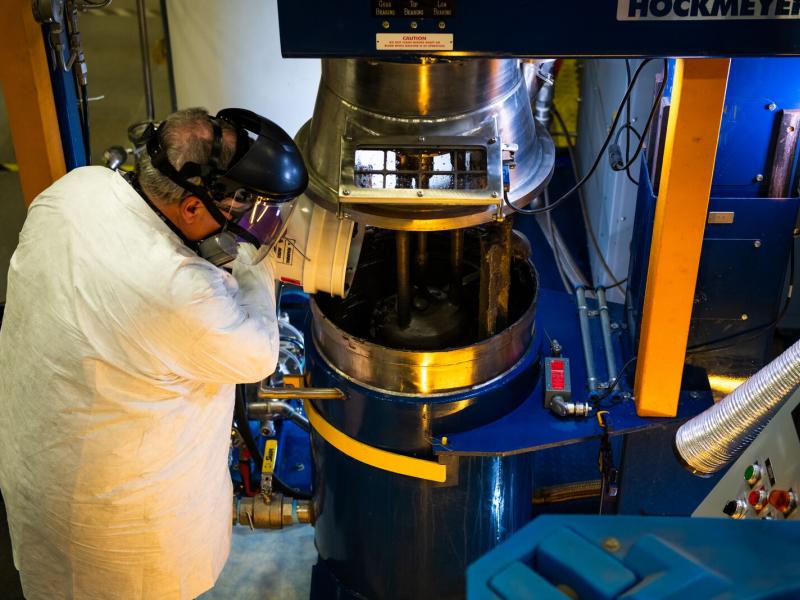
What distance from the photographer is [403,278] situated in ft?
8.08

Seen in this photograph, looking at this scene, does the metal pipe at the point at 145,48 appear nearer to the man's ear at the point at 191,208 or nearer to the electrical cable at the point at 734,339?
the man's ear at the point at 191,208

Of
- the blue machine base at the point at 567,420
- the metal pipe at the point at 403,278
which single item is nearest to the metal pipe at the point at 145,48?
the metal pipe at the point at 403,278

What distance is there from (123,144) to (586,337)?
352 centimetres

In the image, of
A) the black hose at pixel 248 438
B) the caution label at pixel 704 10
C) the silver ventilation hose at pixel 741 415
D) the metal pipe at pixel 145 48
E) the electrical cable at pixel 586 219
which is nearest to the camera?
the silver ventilation hose at pixel 741 415

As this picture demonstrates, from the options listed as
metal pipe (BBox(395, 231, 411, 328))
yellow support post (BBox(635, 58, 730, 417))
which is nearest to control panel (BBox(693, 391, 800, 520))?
yellow support post (BBox(635, 58, 730, 417))

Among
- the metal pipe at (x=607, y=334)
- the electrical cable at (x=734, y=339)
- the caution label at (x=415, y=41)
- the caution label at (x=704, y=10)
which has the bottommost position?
the metal pipe at (x=607, y=334)

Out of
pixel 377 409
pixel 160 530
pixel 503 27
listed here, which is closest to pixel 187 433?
pixel 160 530

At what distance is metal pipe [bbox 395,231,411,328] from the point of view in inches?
93.7

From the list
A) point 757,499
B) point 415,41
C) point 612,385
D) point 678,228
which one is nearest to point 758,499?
point 757,499

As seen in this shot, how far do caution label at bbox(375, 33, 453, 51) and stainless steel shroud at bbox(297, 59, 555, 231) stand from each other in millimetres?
226

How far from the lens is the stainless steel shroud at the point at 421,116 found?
6.81 feet

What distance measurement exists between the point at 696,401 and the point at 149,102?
1.91 m

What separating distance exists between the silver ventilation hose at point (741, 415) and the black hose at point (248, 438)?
5.13 ft

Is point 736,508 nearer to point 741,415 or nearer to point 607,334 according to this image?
point 741,415
